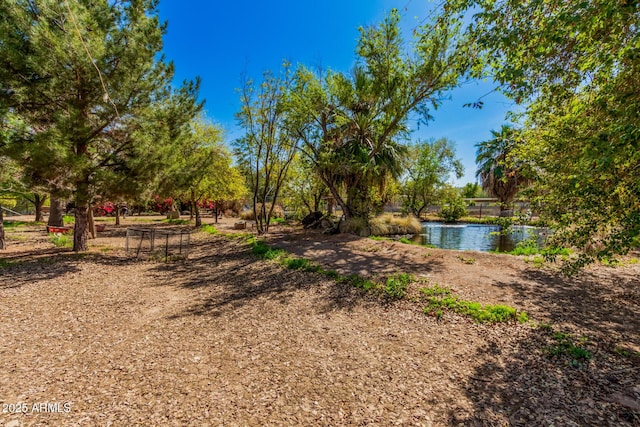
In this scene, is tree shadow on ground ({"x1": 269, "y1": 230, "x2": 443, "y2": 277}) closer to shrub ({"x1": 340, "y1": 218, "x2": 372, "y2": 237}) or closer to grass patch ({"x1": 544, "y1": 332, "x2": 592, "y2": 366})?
shrub ({"x1": 340, "y1": 218, "x2": 372, "y2": 237})

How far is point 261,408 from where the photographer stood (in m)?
2.51

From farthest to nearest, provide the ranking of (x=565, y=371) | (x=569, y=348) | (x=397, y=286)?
(x=397, y=286)
(x=569, y=348)
(x=565, y=371)

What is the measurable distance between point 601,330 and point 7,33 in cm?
1286

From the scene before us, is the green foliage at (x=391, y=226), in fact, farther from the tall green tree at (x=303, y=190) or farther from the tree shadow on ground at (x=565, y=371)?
the tree shadow on ground at (x=565, y=371)

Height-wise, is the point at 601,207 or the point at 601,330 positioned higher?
the point at 601,207

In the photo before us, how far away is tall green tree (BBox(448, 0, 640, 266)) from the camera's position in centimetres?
234

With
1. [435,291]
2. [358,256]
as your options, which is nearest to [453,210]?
[358,256]

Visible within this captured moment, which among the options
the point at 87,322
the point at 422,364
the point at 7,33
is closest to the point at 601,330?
the point at 422,364

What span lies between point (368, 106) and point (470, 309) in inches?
406

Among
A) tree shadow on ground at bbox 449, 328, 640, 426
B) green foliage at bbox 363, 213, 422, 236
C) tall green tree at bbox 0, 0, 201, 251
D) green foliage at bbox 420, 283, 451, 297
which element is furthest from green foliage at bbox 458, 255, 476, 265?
tall green tree at bbox 0, 0, 201, 251

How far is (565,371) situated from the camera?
2885mm

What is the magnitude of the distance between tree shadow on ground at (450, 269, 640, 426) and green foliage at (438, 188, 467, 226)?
2334 cm

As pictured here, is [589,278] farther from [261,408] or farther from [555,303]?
[261,408]

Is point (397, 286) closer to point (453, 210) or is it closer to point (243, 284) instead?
point (243, 284)
